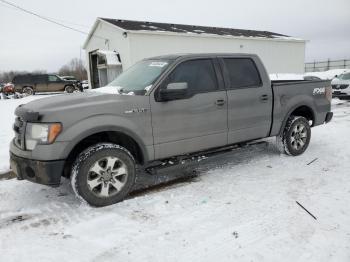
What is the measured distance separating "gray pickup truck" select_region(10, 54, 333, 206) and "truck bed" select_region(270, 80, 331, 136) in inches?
0.9

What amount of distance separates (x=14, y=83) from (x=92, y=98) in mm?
25110

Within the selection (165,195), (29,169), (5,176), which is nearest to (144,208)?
(165,195)

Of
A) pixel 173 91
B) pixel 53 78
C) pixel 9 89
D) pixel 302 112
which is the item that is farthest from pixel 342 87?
pixel 9 89

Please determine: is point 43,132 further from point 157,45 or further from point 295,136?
point 157,45

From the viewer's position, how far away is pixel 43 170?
3.78 metres

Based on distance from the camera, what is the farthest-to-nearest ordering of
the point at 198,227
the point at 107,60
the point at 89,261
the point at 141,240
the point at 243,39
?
the point at 243,39 → the point at 107,60 → the point at 198,227 → the point at 141,240 → the point at 89,261

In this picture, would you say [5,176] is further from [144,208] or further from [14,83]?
[14,83]

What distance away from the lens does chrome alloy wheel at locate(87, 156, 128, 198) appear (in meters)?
4.04

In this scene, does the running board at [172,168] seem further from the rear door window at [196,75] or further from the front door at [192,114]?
the rear door window at [196,75]

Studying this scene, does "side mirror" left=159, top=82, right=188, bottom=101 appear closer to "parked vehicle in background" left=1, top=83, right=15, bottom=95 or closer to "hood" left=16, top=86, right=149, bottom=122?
"hood" left=16, top=86, right=149, bottom=122

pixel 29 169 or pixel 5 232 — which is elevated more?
pixel 29 169

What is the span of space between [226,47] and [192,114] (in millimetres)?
17581

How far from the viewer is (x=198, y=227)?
3.54m

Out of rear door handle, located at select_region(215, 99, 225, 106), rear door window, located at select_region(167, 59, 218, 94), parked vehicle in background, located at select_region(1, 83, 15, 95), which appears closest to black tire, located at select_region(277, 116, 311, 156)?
rear door handle, located at select_region(215, 99, 225, 106)
